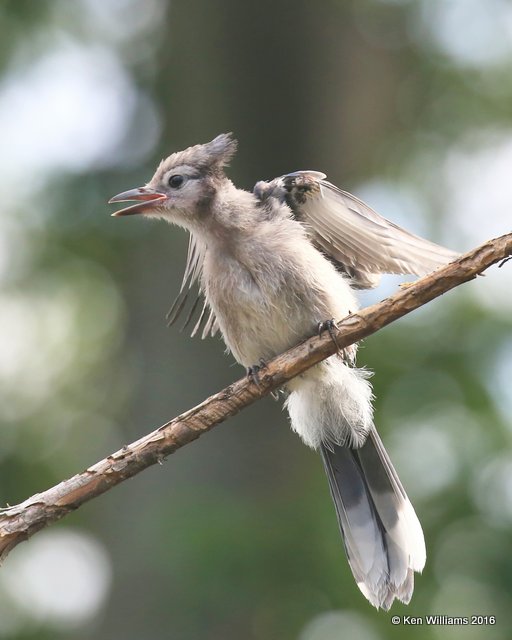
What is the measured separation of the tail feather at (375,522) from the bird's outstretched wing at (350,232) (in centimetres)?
112

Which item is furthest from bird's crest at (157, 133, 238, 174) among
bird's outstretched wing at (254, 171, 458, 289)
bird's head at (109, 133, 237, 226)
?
bird's outstretched wing at (254, 171, 458, 289)

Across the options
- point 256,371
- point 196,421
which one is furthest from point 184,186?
point 196,421

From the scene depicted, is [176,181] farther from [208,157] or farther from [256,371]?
[256,371]

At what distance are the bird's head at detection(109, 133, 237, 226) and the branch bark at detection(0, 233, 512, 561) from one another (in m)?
1.64

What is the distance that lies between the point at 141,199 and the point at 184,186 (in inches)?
12.4

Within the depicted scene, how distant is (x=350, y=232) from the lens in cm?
651

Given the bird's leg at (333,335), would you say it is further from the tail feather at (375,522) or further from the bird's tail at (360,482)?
the tail feather at (375,522)

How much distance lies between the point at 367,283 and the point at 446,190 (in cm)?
653

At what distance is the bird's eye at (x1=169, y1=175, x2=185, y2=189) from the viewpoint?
6.79 m

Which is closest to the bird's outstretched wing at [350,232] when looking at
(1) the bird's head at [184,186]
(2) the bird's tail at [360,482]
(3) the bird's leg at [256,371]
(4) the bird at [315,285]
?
(4) the bird at [315,285]

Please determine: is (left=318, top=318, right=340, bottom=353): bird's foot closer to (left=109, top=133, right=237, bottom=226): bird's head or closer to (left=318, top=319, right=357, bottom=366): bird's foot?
(left=318, top=319, right=357, bottom=366): bird's foot

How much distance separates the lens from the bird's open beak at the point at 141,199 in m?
6.73

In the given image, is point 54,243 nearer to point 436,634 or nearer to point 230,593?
point 230,593

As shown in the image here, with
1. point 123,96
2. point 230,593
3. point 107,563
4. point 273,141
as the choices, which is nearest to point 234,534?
point 230,593
